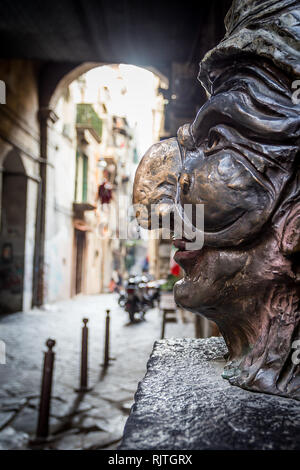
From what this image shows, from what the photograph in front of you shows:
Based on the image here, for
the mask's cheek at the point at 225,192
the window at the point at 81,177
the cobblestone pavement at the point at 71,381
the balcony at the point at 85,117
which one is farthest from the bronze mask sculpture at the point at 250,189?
the balcony at the point at 85,117

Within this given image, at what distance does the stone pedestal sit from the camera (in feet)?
2.48

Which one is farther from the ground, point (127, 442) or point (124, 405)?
point (127, 442)

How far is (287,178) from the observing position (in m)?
0.94

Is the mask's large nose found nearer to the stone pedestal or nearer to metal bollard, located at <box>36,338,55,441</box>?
the stone pedestal

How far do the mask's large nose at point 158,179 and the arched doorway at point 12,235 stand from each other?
9.74m

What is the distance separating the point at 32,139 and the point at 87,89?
7.94 m

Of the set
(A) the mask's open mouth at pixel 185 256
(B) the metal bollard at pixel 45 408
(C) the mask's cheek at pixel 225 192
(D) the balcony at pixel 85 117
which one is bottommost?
(B) the metal bollard at pixel 45 408

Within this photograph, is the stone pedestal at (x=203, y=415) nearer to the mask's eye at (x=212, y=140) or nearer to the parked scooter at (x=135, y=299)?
the mask's eye at (x=212, y=140)

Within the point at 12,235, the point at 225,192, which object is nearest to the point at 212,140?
the point at 225,192

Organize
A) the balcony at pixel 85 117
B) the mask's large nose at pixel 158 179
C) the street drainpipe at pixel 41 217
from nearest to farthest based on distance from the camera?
the mask's large nose at pixel 158 179 < the street drainpipe at pixel 41 217 < the balcony at pixel 85 117

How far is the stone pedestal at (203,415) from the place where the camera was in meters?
0.76

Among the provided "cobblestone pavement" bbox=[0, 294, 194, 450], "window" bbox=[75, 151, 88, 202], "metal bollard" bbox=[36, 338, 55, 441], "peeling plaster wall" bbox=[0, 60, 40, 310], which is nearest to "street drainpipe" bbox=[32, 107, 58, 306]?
"peeling plaster wall" bbox=[0, 60, 40, 310]

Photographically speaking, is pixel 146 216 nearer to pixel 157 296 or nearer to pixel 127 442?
pixel 127 442
